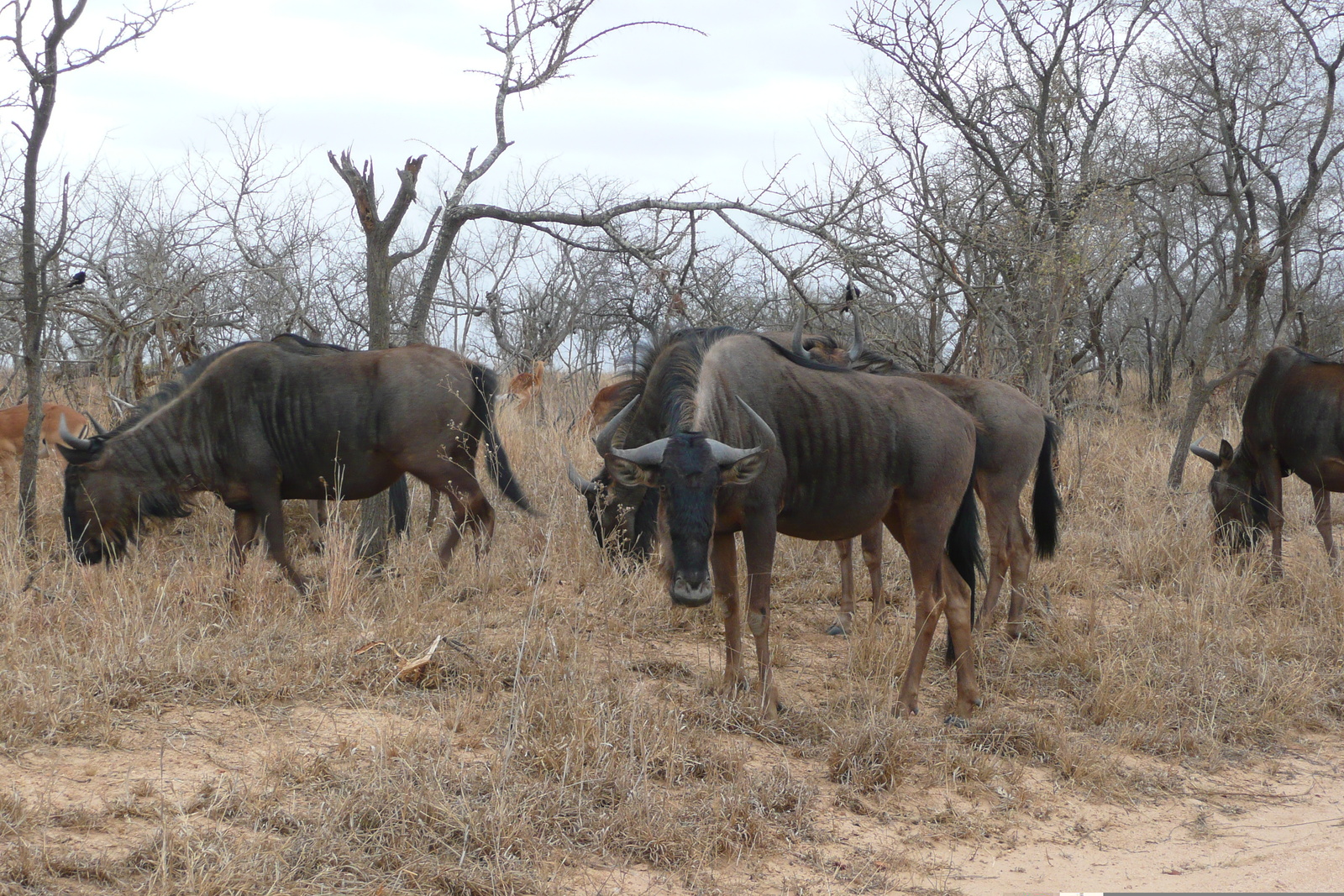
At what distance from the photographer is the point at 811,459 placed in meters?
5.01

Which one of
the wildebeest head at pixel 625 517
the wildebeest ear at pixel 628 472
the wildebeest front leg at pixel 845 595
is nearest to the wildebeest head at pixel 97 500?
the wildebeest head at pixel 625 517

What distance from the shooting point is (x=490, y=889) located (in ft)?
10.4

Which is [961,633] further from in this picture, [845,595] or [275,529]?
[275,529]

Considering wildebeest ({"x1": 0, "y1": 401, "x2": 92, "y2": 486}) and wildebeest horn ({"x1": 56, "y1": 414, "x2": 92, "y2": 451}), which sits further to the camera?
wildebeest ({"x1": 0, "y1": 401, "x2": 92, "y2": 486})

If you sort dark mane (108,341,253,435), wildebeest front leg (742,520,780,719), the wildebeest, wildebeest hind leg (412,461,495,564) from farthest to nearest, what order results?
1. the wildebeest
2. wildebeest hind leg (412,461,495,564)
3. dark mane (108,341,253,435)
4. wildebeest front leg (742,520,780,719)

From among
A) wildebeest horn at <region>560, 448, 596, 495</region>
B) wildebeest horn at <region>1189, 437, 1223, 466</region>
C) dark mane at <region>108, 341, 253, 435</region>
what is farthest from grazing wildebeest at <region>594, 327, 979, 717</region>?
wildebeest horn at <region>1189, 437, 1223, 466</region>

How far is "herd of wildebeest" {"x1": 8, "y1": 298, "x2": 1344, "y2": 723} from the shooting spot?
4809mm

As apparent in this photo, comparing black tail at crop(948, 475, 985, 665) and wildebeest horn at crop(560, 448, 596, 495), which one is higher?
wildebeest horn at crop(560, 448, 596, 495)

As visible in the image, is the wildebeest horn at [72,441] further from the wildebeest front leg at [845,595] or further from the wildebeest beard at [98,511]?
the wildebeest front leg at [845,595]

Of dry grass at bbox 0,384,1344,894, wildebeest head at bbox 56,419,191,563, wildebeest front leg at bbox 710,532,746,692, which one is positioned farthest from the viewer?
wildebeest head at bbox 56,419,191,563

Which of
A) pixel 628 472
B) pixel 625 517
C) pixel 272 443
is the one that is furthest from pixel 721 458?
pixel 272 443

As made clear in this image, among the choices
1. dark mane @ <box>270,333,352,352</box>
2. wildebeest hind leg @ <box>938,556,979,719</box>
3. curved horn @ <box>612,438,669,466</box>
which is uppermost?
dark mane @ <box>270,333,352,352</box>

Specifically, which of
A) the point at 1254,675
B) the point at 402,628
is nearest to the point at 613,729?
the point at 402,628

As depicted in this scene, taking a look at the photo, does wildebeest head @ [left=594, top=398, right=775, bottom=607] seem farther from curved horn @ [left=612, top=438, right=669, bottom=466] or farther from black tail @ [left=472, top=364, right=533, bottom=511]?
black tail @ [left=472, top=364, right=533, bottom=511]
